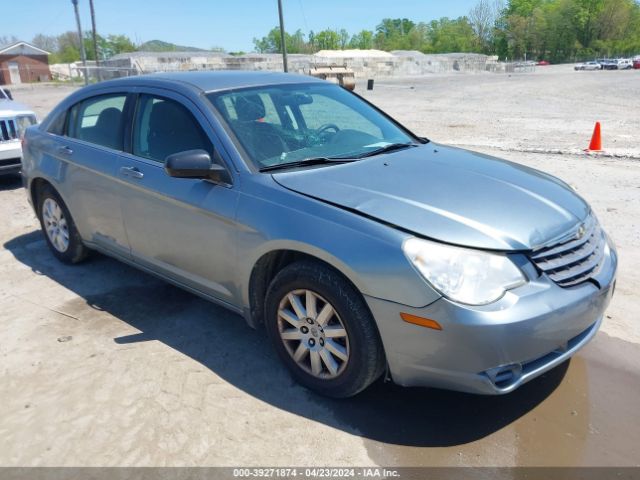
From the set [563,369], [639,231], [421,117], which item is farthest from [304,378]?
[421,117]

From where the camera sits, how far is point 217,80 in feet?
12.7

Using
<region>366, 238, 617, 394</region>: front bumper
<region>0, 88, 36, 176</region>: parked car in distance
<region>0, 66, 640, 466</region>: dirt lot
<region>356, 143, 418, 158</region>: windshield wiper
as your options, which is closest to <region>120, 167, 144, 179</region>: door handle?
<region>0, 66, 640, 466</region>: dirt lot

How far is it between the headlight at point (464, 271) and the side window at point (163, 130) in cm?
162

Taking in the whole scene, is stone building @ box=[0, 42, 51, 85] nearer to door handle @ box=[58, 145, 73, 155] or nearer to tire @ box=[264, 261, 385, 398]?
door handle @ box=[58, 145, 73, 155]

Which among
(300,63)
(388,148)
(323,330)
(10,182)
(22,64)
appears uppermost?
(22,64)

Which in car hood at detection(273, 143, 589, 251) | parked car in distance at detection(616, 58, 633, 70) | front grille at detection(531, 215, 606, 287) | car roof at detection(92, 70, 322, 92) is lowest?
parked car in distance at detection(616, 58, 633, 70)

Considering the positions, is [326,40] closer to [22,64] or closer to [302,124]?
[22,64]

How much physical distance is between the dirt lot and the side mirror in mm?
1183

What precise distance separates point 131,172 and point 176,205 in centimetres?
58

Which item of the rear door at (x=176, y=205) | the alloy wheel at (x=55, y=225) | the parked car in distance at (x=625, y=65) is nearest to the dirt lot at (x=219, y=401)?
the alloy wheel at (x=55, y=225)

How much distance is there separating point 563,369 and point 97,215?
357cm

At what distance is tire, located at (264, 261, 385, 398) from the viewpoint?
2715 millimetres

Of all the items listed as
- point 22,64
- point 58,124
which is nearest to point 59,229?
point 58,124

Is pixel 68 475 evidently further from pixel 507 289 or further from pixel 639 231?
pixel 639 231
